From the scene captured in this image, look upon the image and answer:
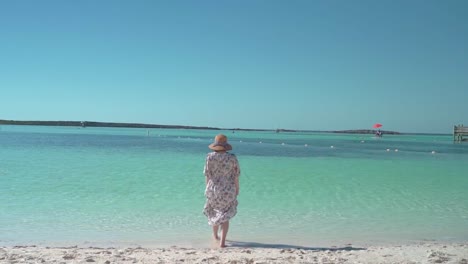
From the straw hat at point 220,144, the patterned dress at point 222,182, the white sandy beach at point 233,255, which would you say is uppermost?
the straw hat at point 220,144

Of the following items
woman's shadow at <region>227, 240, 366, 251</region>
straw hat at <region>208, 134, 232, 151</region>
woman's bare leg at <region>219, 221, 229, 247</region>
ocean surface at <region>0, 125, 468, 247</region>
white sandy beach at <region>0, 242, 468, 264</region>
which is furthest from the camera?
ocean surface at <region>0, 125, 468, 247</region>

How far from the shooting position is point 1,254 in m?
5.01

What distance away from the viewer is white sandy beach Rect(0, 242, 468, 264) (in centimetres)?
489

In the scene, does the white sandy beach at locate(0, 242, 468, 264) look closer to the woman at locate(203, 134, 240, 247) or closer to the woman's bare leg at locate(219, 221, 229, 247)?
the woman's bare leg at locate(219, 221, 229, 247)

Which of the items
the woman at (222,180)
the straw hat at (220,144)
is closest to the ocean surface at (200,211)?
the woman at (222,180)

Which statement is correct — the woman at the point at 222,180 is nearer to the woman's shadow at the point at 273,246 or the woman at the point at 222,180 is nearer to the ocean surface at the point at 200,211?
the woman's shadow at the point at 273,246

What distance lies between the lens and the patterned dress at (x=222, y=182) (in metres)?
5.78

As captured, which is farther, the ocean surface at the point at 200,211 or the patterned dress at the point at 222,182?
the ocean surface at the point at 200,211

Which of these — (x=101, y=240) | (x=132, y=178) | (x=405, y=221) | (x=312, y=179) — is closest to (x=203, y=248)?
(x=101, y=240)

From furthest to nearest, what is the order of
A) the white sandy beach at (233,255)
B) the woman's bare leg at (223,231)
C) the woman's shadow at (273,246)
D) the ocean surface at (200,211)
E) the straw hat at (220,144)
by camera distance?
the ocean surface at (200,211)
the woman's shadow at (273,246)
the woman's bare leg at (223,231)
the straw hat at (220,144)
the white sandy beach at (233,255)

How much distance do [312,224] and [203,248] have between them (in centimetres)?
250

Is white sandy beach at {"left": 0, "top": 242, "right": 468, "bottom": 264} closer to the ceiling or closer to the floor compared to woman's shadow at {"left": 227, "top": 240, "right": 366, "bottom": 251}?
closer to the ceiling

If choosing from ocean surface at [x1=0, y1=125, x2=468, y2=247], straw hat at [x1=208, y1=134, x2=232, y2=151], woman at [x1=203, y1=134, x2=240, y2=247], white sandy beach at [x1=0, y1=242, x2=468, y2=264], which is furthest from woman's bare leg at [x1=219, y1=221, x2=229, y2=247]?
straw hat at [x1=208, y1=134, x2=232, y2=151]

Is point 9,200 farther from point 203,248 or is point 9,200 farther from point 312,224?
point 312,224
